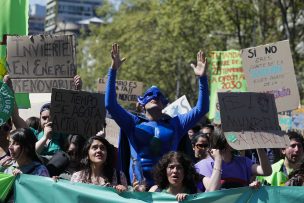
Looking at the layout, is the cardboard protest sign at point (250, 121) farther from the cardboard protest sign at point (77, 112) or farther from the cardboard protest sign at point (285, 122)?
the cardboard protest sign at point (285, 122)

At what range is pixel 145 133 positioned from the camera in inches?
298

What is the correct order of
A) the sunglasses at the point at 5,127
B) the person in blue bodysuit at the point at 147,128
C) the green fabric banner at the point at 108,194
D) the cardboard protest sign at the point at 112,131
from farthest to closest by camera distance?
the cardboard protest sign at the point at 112,131 < the sunglasses at the point at 5,127 < the person in blue bodysuit at the point at 147,128 < the green fabric banner at the point at 108,194

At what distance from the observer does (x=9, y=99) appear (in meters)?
7.90

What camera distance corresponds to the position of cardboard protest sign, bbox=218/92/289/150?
729 cm

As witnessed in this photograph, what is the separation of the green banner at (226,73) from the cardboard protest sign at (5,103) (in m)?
6.00

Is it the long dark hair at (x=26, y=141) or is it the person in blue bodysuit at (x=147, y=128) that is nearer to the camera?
the long dark hair at (x=26, y=141)

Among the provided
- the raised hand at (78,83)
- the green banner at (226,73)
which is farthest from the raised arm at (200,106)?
the green banner at (226,73)

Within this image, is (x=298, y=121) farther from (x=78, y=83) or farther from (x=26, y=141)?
(x=26, y=141)

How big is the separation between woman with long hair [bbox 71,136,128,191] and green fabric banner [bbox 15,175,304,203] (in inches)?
5.7

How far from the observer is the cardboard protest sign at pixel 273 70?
1023 centimetres

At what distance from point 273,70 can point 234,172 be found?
3.12 m

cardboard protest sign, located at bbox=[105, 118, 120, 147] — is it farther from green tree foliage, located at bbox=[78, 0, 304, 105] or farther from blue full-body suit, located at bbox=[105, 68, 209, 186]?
green tree foliage, located at bbox=[78, 0, 304, 105]

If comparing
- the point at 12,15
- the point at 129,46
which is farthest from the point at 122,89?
the point at 129,46

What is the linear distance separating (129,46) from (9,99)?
28.7 m
